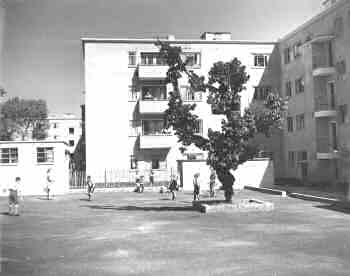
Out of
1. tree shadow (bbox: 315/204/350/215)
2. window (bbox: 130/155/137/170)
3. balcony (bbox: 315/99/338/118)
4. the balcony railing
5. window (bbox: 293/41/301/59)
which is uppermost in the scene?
window (bbox: 293/41/301/59)

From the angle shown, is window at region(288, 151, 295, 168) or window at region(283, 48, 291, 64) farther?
window at region(283, 48, 291, 64)

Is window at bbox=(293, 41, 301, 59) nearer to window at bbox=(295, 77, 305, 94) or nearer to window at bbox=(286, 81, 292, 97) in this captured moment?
window at bbox=(295, 77, 305, 94)

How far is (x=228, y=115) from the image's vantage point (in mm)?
20625

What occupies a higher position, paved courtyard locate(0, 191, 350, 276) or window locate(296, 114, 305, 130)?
window locate(296, 114, 305, 130)

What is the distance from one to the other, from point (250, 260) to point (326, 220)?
7.41 meters

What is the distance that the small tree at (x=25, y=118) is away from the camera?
71.6m

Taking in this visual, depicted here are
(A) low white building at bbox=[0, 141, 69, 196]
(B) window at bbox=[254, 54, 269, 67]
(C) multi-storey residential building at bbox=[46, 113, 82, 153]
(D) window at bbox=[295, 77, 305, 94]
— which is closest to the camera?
(A) low white building at bbox=[0, 141, 69, 196]

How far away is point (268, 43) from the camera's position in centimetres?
4450

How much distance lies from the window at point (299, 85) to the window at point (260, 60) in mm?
5110

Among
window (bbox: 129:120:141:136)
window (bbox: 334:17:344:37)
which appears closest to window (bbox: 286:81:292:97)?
window (bbox: 334:17:344:37)

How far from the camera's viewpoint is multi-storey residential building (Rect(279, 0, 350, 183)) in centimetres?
3372

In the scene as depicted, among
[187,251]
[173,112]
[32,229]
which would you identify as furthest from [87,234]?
[173,112]

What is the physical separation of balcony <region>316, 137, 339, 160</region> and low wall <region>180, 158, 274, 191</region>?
3.73 metres

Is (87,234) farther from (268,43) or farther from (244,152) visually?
(268,43)
